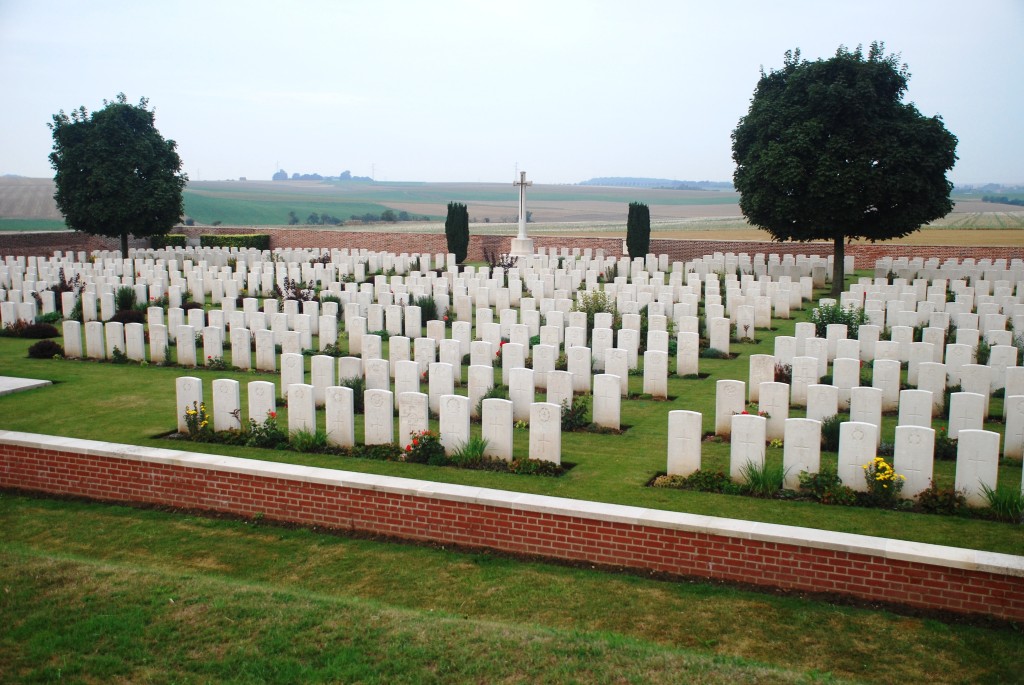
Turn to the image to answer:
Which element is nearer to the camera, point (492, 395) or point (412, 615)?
point (412, 615)

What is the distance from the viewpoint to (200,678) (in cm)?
511

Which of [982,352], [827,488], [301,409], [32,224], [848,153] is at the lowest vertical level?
[827,488]

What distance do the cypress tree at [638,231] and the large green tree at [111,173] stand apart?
16575 millimetres

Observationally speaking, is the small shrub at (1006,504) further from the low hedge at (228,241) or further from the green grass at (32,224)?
the green grass at (32,224)

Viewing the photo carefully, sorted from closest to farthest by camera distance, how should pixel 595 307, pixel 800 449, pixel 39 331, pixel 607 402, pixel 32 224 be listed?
pixel 800 449
pixel 607 402
pixel 39 331
pixel 595 307
pixel 32 224

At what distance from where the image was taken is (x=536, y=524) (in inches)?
282

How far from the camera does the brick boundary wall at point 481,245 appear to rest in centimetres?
3028

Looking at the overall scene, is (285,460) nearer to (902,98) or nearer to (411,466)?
(411,466)

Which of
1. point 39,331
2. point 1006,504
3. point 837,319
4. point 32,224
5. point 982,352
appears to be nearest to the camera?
point 1006,504

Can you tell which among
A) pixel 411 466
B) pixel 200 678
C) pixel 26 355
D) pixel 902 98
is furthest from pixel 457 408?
pixel 902 98

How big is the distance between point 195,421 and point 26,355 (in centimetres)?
807

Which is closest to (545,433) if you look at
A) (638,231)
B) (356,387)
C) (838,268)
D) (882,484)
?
(882,484)

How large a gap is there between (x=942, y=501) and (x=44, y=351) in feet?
49.0

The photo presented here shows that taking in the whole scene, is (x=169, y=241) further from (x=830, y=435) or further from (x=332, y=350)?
(x=830, y=435)
